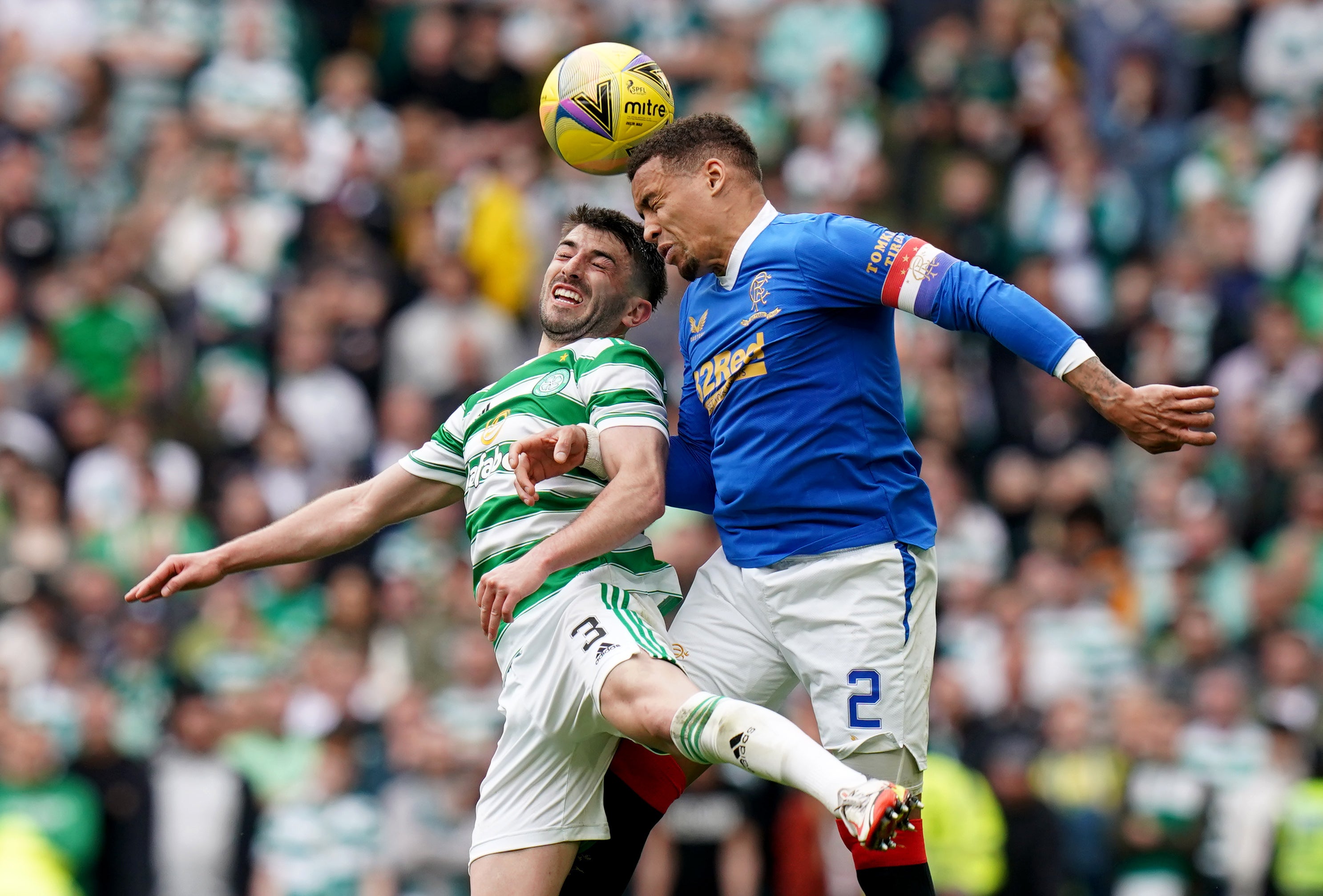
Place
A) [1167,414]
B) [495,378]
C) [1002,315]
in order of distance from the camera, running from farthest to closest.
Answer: [495,378] < [1002,315] < [1167,414]

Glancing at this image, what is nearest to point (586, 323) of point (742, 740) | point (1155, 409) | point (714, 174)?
point (714, 174)

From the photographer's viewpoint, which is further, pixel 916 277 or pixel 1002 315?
pixel 916 277

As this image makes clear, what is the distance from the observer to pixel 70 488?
12352mm

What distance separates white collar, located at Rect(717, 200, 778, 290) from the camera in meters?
6.04

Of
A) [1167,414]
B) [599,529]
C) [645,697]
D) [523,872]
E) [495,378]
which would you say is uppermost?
[1167,414]

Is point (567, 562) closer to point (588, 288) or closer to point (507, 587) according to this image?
A: point (507, 587)

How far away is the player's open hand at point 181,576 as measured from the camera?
6.31 metres

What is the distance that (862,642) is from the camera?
577 cm

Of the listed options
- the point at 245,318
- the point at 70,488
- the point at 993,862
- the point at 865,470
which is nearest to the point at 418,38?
the point at 245,318

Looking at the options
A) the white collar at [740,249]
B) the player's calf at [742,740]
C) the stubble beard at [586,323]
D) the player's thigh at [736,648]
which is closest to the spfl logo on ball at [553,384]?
the stubble beard at [586,323]

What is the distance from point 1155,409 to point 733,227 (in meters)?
1.63

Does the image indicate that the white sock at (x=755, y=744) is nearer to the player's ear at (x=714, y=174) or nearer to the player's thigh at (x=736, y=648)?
the player's thigh at (x=736, y=648)

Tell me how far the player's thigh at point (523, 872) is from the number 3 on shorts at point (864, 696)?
1080 mm

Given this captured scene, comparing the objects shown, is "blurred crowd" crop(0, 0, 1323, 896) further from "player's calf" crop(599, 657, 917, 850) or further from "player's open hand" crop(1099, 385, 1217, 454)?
"player's open hand" crop(1099, 385, 1217, 454)
